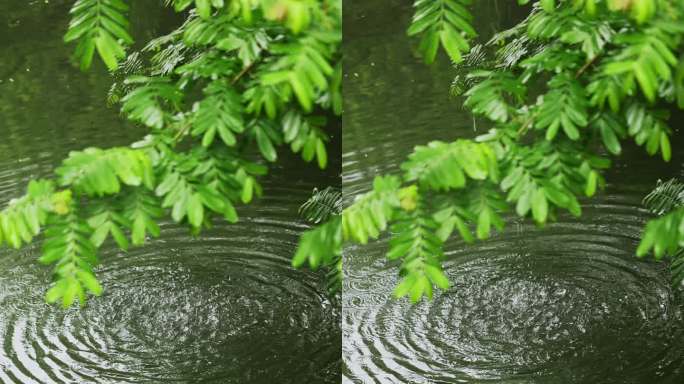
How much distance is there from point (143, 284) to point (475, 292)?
118 centimetres

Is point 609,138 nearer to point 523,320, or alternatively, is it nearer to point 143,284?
point 523,320

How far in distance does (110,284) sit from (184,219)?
1561 millimetres

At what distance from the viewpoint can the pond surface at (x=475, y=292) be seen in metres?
2.91

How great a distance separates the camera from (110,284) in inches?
125

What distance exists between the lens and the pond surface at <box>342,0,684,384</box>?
2.91 meters

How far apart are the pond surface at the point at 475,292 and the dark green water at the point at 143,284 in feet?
0.71

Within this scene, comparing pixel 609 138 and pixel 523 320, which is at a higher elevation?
pixel 523 320

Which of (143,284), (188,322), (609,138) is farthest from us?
(143,284)

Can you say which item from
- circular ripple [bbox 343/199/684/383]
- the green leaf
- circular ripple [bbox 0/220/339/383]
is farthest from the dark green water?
the green leaf

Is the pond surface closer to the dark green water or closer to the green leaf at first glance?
the dark green water

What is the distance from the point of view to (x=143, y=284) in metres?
3.18

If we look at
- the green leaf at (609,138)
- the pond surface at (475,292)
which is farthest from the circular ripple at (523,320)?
the green leaf at (609,138)

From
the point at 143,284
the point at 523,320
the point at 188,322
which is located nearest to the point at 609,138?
the point at 523,320

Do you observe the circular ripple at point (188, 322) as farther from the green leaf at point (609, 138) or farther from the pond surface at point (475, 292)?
the green leaf at point (609, 138)
